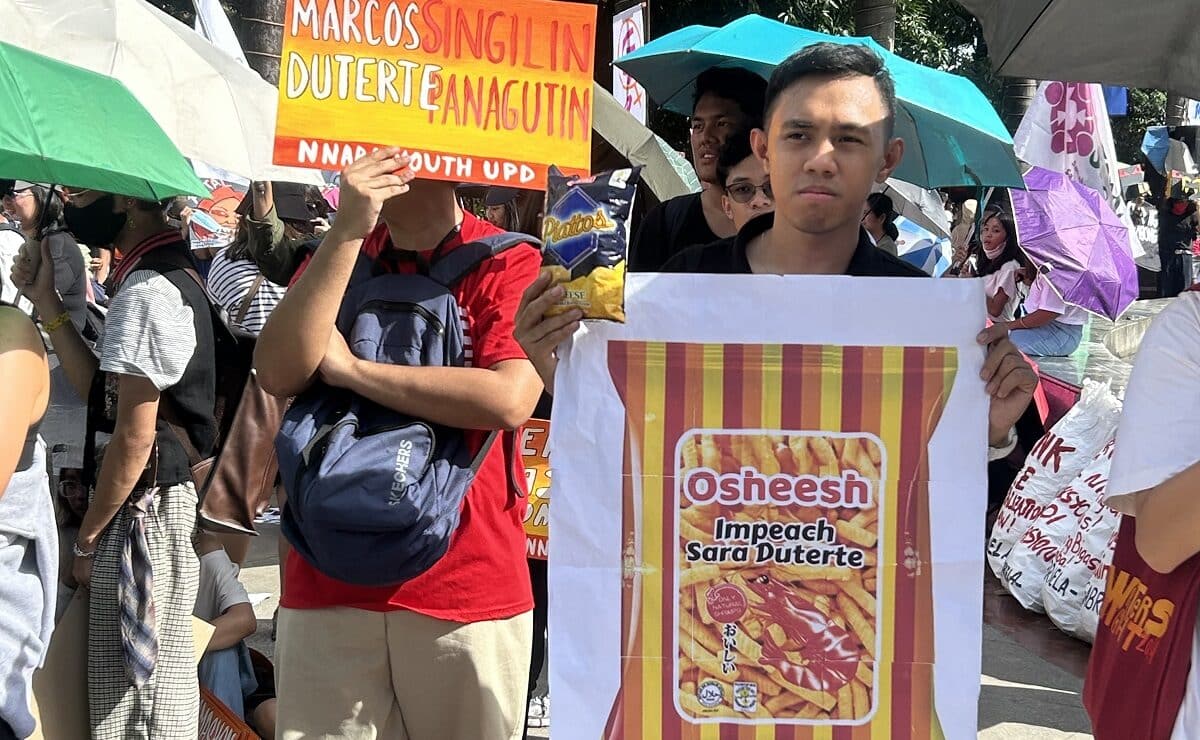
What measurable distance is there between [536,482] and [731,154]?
1347 mm

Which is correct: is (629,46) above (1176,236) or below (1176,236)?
below

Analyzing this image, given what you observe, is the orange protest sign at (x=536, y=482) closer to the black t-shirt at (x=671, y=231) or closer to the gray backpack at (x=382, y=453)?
the black t-shirt at (x=671, y=231)

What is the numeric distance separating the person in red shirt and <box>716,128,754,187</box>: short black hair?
988mm

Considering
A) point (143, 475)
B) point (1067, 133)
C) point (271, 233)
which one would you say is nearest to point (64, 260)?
point (271, 233)

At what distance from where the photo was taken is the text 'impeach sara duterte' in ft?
8.04

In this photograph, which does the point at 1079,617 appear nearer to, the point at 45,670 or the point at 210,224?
the point at 45,670

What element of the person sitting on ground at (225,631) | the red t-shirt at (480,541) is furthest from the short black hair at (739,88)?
the person sitting on ground at (225,631)

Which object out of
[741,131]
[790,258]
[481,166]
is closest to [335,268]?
[481,166]

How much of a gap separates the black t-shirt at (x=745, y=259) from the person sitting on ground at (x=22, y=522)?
1296 mm

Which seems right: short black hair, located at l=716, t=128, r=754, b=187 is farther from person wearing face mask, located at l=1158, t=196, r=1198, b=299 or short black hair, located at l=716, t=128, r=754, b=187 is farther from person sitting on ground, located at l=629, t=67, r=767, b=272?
person wearing face mask, located at l=1158, t=196, r=1198, b=299

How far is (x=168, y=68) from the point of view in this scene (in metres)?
5.03

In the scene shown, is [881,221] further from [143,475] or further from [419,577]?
[419,577]

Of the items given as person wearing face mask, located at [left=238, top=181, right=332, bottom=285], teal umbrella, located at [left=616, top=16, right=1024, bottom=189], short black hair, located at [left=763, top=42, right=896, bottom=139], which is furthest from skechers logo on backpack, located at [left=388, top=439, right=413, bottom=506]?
person wearing face mask, located at [left=238, top=181, right=332, bottom=285]

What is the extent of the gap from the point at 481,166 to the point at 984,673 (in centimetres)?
407
